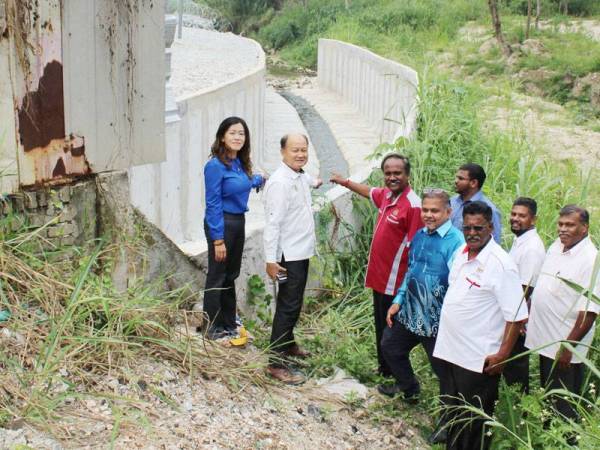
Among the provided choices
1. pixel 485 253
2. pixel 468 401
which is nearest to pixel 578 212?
pixel 485 253

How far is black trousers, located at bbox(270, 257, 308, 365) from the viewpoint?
202 inches

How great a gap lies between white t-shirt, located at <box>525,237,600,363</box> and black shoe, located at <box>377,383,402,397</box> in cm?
83

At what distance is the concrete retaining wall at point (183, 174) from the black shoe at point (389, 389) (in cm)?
318

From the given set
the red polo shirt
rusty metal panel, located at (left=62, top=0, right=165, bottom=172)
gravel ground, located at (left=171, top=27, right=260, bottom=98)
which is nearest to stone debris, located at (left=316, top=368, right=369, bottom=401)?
the red polo shirt

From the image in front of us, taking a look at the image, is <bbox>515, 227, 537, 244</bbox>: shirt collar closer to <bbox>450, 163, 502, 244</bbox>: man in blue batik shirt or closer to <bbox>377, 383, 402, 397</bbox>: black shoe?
<bbox>450, 163, 502, 244</bbox>: man in blue batik shirt

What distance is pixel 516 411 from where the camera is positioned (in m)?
4.79

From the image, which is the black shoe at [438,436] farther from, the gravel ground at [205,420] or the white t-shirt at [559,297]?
the white t-shirt at [559,297]

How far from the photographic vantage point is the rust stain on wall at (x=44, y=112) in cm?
457

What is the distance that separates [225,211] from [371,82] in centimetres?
1552

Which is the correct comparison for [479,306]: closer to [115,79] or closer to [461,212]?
[461,212]

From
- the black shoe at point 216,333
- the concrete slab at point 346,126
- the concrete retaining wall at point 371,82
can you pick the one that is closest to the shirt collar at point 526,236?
the black shoe at point 216,333

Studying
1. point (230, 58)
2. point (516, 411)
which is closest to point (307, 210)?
point (516, 411)

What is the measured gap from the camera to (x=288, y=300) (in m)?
5.17

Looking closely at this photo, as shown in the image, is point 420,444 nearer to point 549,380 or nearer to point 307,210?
point 549,380
